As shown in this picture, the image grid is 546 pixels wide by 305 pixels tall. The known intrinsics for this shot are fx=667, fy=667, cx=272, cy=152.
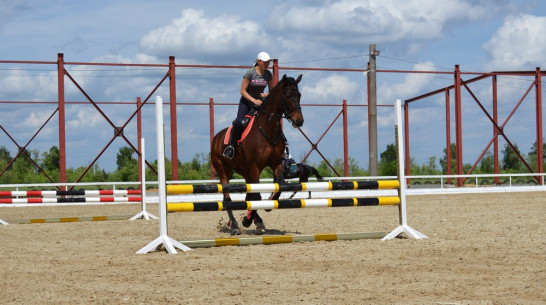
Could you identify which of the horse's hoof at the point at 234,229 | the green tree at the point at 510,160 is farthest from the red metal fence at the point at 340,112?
the green tree at the point at 510,160

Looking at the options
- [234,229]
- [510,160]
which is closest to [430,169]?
[510,160]

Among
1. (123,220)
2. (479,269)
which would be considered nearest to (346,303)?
(479,269)

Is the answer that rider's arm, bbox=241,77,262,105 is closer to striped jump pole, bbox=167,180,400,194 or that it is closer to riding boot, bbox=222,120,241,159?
riding boot, bbox=222,120,241,159

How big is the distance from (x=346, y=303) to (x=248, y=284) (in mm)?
1121

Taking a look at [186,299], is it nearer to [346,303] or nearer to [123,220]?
[346,303]

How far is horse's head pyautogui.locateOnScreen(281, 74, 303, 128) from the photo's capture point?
8.80 m

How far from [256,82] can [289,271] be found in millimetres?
4152

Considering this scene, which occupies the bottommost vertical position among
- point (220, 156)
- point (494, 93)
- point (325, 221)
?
point (325, 221)

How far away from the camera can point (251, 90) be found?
9969 mm

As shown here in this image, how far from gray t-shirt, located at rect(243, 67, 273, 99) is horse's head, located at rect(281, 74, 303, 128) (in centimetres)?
87

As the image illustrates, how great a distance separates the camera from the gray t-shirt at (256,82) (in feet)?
32.5

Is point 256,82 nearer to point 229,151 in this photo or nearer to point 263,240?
point 229,151

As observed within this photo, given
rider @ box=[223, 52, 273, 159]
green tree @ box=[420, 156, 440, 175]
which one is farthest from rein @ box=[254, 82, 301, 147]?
green tree @ box=[420, 156, 440, 175]

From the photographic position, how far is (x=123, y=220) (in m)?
14.3
